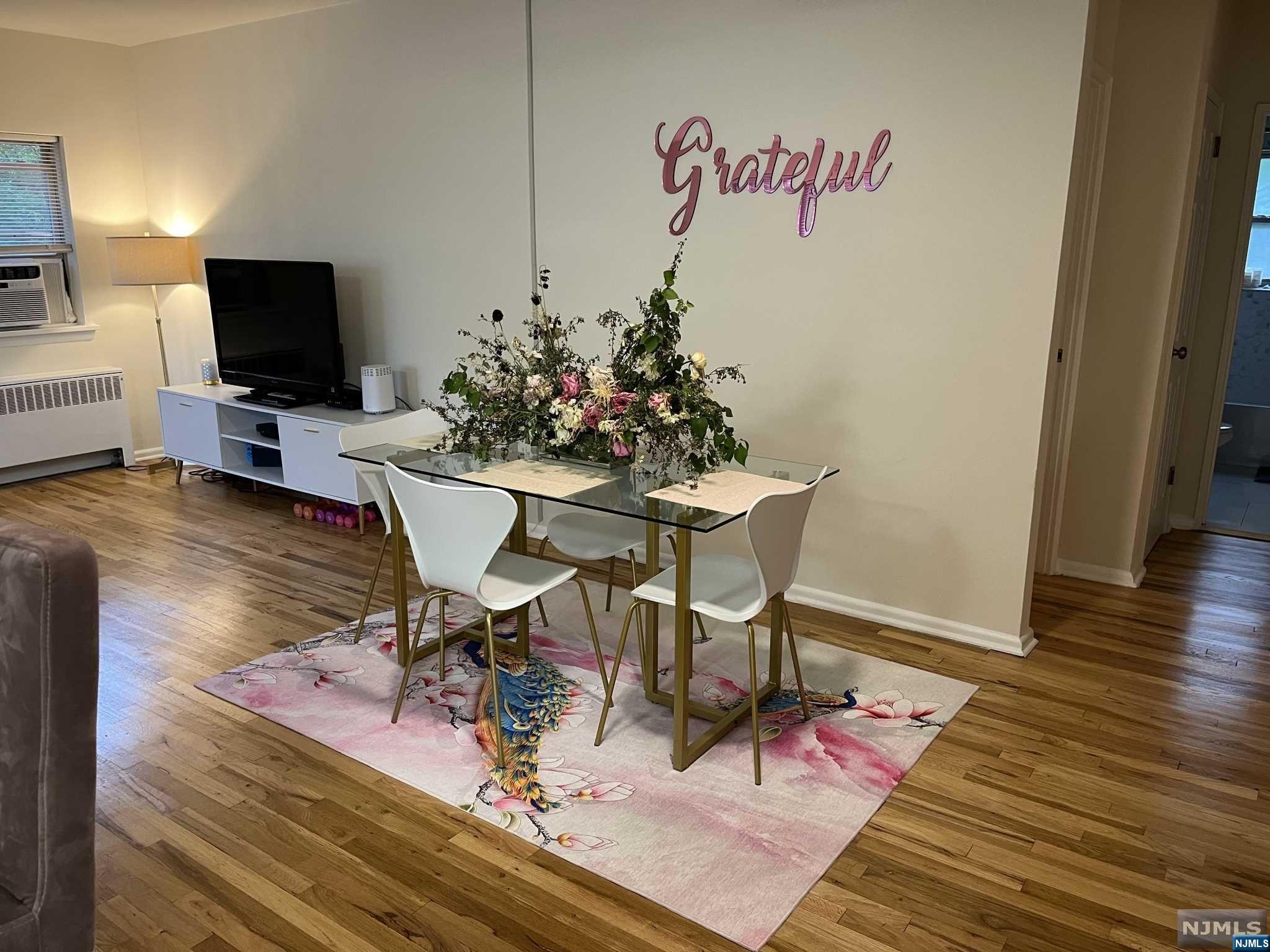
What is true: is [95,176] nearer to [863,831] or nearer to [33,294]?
[33,294]

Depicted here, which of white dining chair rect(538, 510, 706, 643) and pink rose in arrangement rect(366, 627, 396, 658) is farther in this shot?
pink rose in arrangement rect(366, 627, 396, 658)

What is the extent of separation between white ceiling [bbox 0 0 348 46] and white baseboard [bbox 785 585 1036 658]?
3.91 meters

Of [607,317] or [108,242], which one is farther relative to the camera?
[108,242]

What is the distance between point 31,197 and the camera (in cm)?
602

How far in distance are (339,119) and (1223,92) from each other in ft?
14.9

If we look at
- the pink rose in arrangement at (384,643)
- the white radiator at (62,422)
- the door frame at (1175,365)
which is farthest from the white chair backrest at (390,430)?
the door frame at (1175,365)

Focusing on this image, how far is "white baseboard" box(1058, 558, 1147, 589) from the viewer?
434 cm

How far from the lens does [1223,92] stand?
4645 mm

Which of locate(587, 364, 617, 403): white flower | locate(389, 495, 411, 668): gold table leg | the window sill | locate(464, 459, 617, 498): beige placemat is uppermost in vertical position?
locate(587, 364, 617, 403): white flower

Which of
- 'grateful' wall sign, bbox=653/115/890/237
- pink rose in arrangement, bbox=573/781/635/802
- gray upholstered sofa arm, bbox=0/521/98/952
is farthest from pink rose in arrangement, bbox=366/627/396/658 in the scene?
'grateful' wall sign, bbox=653/115/890/237

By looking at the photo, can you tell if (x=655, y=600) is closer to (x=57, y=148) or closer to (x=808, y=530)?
(x=808, y=530)

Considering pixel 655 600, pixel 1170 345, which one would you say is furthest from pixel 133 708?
pixel 1170 345

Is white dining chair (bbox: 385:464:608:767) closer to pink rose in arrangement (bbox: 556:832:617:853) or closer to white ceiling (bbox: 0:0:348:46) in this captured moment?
pink rose in arrangement (bbox: 556:832:617:853)

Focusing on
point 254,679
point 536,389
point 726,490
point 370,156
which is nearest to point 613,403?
point 536,389
